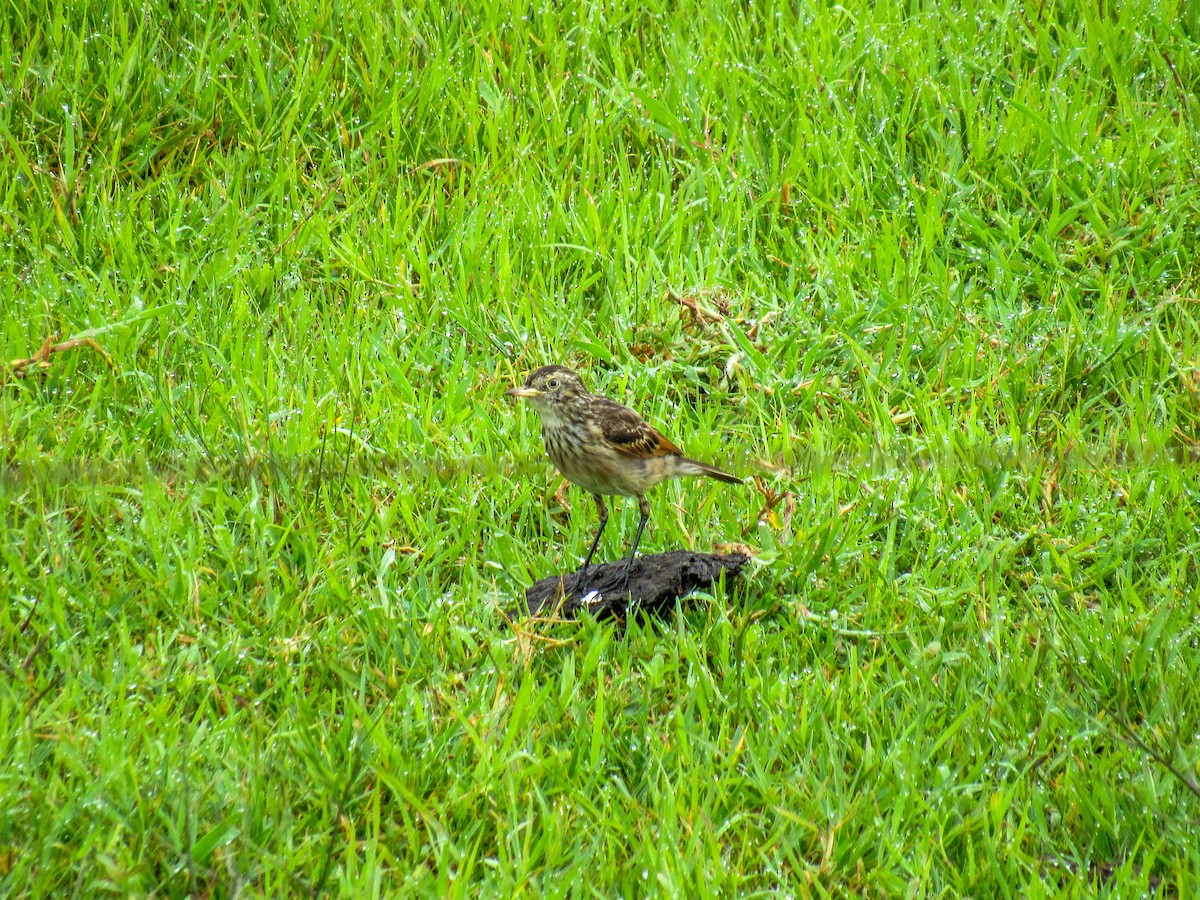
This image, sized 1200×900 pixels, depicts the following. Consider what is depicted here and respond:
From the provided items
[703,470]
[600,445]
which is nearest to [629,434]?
[600,445]

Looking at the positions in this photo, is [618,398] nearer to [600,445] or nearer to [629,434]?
[629,434]

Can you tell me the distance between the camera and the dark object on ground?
495cm

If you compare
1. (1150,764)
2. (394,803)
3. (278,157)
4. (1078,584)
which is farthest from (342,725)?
(278,157)

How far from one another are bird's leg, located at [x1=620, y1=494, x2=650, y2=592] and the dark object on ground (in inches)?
0.6

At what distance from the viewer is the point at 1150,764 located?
13.7 ft

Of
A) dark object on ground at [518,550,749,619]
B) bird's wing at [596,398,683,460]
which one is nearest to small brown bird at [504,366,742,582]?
bird's wing at [596,398,683,460]

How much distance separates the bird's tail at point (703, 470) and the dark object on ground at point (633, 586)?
0.52m

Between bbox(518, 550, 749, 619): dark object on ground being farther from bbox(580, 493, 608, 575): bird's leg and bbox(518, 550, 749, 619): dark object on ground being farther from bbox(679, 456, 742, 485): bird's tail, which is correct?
bbox(679, 456, 742, 485): bird's tail

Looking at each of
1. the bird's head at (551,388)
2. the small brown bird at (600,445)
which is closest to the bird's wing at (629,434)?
the small brown bird at (600,445)

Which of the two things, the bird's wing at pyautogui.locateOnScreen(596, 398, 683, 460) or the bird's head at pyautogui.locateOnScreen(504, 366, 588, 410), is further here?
the bird's head at pyautogui.locateOnScreen(504, 366, 588, 410)

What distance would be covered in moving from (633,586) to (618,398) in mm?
1507

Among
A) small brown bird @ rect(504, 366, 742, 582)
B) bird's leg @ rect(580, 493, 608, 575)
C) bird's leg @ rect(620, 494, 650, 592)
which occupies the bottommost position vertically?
bird's leg @ rect(580, 493, 608, 575)

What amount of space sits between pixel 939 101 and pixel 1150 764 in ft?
14.3

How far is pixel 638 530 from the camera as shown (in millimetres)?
5465
